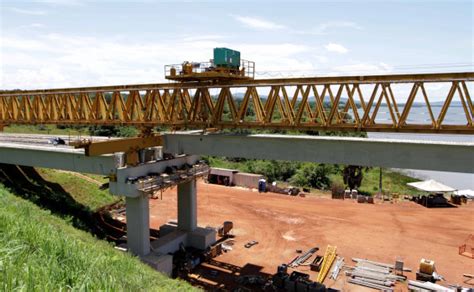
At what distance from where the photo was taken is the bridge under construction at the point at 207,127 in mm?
16406

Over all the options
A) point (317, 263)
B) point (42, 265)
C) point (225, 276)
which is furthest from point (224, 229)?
point (42, 265)

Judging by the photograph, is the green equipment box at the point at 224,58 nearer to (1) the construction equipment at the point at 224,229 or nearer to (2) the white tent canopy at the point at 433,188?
(1) the construction equipment at the point at 224,229

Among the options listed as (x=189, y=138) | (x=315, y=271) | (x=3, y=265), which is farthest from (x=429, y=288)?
(x=3, y=265)

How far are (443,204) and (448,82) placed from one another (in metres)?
28.1

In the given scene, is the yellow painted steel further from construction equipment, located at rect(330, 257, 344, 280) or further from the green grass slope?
construction equipment, located at rect(330, 257, 344, 280)

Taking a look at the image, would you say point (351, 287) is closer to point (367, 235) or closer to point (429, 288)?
point (429, 288)

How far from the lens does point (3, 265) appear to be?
648cm

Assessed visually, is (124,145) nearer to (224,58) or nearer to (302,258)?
(224,58)

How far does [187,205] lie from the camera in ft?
87.1

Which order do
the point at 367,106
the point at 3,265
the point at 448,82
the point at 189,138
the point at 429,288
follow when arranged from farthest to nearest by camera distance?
the point at 189,138 < the point at 429,288 < the point at 367,106 < the point at 448,82 < the point at 3,265

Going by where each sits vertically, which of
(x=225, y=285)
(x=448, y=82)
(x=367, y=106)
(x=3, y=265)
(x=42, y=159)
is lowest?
(x=225, y=285)

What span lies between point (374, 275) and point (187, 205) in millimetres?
12709

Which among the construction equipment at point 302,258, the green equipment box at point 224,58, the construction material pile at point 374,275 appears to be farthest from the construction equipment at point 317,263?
the green equipment box at point 224,58

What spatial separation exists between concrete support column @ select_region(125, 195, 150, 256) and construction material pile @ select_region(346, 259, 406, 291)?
12.0 metres
